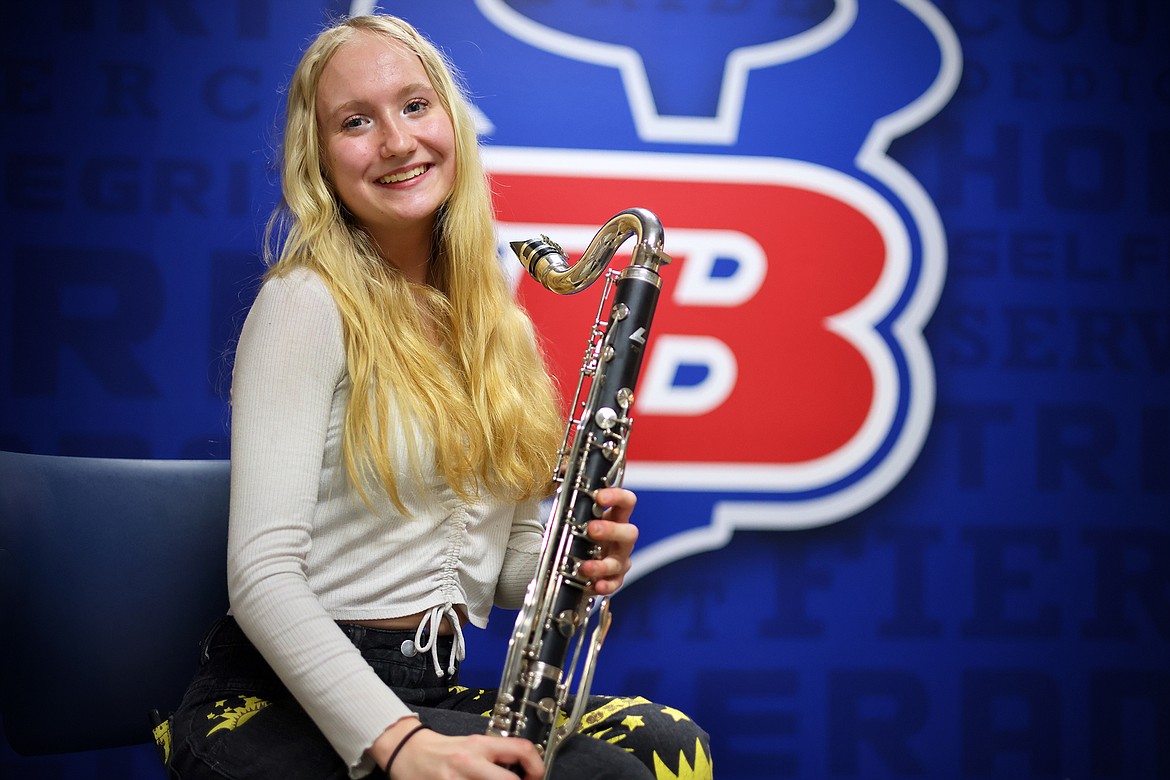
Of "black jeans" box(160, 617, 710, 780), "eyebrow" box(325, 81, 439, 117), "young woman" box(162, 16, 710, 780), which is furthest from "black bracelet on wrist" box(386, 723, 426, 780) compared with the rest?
"eyebrow" box(325, 81, 439, 117)

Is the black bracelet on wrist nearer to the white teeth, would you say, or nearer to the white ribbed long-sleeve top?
the white ribbed long-sleeve top

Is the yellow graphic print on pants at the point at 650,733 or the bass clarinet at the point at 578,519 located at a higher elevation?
the bass clarinet at the point at 578,519

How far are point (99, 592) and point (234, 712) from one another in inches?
20.6

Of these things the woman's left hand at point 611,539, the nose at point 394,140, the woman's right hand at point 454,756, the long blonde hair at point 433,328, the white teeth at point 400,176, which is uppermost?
the nose at point 394,140

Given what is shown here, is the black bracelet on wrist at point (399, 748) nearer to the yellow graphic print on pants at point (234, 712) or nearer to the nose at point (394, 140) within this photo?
the yellow graphic print on pants at point (234, 712)

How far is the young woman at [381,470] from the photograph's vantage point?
132 cm

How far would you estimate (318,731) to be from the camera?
141 centimetres

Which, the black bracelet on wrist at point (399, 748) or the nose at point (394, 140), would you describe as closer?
the black bracelet on wrist at point (399, 748)

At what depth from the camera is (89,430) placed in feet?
7.82

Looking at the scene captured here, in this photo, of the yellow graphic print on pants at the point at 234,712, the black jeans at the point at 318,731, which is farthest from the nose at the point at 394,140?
the yellow graphic print on pants at the point at 234,712

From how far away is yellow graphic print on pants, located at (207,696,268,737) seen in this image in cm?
139

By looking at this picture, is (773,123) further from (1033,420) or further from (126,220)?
(126,220)

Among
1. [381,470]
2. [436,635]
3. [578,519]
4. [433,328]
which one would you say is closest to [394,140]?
[433,328]

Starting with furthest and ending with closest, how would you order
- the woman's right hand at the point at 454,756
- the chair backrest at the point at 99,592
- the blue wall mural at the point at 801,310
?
the blue wall mural at the point at 801,310, the chair backrest at the point at 99,592, the woman's right hand at the point at 454,756
